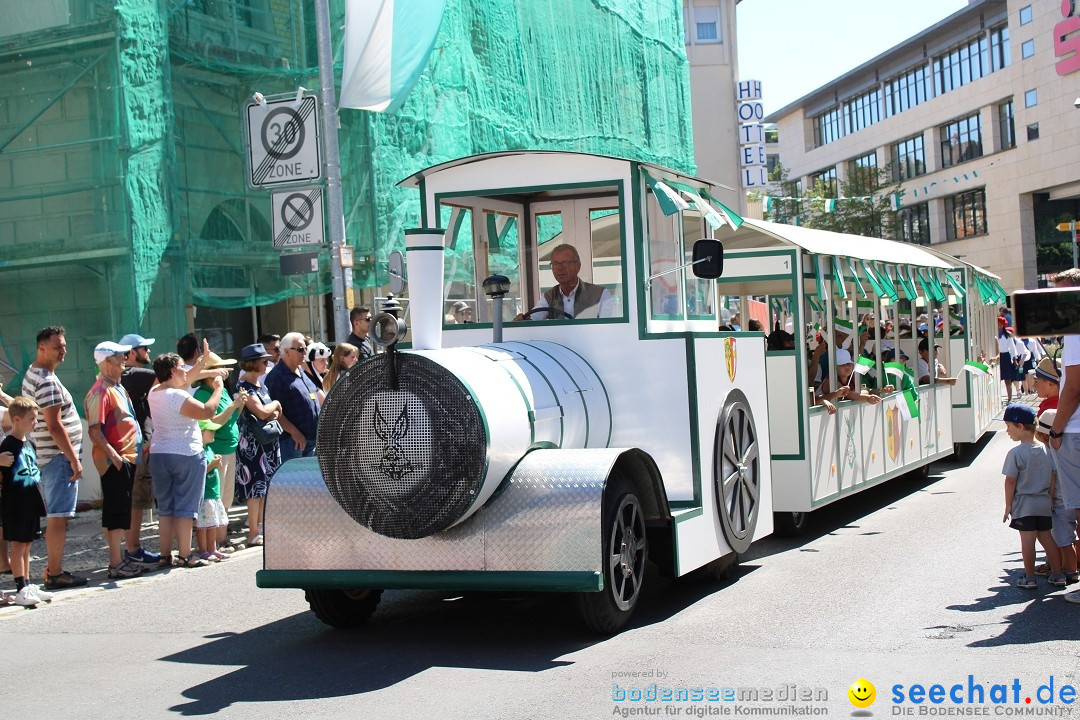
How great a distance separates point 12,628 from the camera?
826 centimetres

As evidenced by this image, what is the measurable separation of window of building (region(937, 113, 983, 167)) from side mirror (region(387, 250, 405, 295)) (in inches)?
2153

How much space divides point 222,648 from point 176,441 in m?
3.14

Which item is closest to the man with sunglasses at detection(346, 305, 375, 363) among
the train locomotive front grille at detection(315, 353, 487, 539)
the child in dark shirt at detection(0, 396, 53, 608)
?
the child in dark shirt at detection(0, 396, 53, 608)

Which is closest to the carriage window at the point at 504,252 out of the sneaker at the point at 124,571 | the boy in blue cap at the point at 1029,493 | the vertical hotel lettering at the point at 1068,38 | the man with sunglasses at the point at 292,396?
the man with sunglasses at the point at 292,396

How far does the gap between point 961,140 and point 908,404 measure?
169ft

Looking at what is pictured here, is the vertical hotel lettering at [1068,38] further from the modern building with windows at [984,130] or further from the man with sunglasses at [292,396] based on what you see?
the man with sunglasses at [292,396]

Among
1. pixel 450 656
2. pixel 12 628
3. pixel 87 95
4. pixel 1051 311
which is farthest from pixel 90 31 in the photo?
pixel 1051 311

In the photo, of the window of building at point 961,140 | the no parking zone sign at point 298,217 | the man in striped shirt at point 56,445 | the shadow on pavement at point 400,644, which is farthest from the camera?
the window of building at point 961,140

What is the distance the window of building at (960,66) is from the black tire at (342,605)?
55807mm

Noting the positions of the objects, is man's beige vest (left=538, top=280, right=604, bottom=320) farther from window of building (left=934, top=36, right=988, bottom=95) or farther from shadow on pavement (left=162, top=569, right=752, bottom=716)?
window of building (left=934, top=36, right=988, bottom=95)

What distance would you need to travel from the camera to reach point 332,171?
15.2 meters

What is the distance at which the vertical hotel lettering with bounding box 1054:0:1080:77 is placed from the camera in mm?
50031

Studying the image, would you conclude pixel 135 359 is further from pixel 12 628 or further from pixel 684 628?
pixel 684 628

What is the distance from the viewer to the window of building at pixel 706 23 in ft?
168
